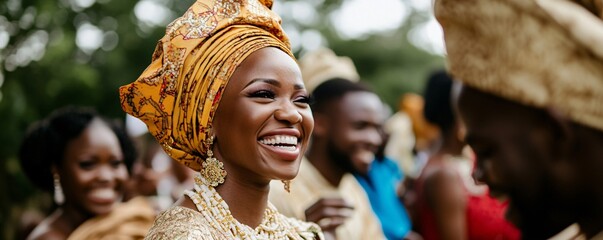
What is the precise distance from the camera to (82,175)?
5.14m

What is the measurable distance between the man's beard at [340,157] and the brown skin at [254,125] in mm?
2405

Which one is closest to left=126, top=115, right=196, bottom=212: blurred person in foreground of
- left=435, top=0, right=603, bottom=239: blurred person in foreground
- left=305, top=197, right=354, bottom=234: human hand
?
left=305, top=197, right=354, bottom=234: human hand

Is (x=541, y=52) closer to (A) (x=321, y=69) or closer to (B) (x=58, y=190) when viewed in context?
(B) (x=58, y=190)

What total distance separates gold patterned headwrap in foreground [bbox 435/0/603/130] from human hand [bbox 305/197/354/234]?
8.22 feet

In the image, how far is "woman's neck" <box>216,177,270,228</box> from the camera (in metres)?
3.28

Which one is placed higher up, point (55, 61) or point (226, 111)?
point (226, 111)

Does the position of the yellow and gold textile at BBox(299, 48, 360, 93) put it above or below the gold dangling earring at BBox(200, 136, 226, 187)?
below

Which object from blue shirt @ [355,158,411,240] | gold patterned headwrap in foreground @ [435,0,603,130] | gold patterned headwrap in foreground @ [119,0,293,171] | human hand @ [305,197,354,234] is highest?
gold patterned headwrap in foreground @ [435,0,603,130]

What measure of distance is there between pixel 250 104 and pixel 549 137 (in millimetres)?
1395

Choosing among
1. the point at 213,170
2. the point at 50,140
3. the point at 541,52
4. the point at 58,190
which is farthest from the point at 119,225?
the point at 541,52

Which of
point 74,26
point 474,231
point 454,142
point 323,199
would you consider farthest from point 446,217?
point 74,26

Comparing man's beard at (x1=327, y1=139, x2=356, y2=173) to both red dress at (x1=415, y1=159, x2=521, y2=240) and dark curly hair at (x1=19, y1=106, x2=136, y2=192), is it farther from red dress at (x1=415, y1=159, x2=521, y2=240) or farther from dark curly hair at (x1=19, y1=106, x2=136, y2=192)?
dark curly hair at (x1=19, y1=106, x2=136, y2=192)

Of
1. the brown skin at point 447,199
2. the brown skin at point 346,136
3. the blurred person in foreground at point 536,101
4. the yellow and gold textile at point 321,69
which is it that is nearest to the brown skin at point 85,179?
the brown skin at point 346,136

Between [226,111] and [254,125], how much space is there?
14 centimetres
